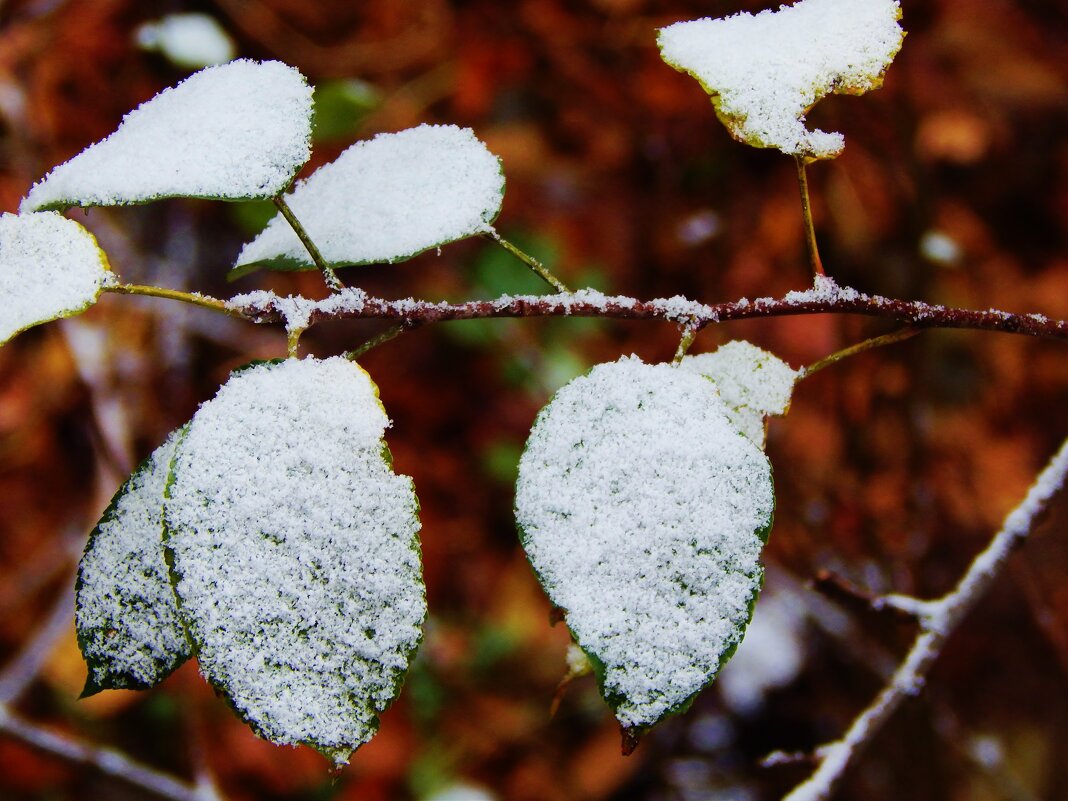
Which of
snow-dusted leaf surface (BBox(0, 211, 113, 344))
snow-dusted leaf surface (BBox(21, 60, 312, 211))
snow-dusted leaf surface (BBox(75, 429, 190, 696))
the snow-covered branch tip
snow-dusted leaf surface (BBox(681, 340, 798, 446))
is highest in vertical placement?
snow-dusted leaf surface (BBox(21, 60, 312, 211))

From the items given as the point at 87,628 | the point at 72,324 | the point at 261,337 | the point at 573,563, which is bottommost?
the point at 261,337

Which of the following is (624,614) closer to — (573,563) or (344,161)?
(573,563)

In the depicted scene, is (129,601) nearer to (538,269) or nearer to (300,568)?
(300,568)

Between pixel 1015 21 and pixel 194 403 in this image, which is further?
pixel 1015 21

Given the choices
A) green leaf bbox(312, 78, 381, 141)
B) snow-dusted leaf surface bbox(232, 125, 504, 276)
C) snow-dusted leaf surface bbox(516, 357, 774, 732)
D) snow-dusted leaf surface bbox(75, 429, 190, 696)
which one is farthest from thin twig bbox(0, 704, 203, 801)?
green leaf bbox(312, 78, 381, 141)

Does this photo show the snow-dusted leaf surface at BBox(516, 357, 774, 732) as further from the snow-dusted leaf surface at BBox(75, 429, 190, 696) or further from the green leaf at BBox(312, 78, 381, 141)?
the green leaf at BBox(312, 78, 381, 141)

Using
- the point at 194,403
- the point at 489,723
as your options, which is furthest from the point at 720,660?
the point at 194,403
